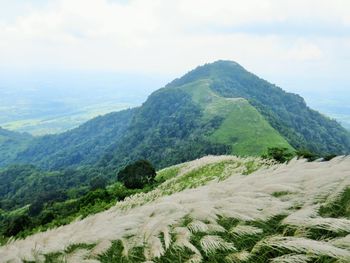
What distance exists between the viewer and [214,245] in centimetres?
456

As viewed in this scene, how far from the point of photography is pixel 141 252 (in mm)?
5316

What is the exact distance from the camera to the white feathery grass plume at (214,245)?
14.6ft

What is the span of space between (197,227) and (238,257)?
1.00m

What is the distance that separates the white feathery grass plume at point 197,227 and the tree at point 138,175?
109 ft

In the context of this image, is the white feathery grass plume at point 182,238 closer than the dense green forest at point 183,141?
Yes

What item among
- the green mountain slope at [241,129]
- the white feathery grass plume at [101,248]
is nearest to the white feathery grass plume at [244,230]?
the white feathery grass plume at [101,248]

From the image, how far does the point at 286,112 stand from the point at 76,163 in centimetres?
10001

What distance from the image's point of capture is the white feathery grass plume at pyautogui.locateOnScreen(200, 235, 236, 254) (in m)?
4.44

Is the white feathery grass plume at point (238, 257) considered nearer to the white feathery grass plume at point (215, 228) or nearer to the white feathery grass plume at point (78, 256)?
the white feathery grass plume at point (215, 228)

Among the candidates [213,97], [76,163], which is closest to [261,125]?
[213,97]

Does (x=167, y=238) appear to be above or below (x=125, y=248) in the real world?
above

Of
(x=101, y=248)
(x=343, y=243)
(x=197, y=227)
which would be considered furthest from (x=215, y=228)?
(x=343, y=243)

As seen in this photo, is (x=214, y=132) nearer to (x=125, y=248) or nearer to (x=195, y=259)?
(x=125, y=248)

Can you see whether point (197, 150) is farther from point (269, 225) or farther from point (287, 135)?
point (269, 225)
